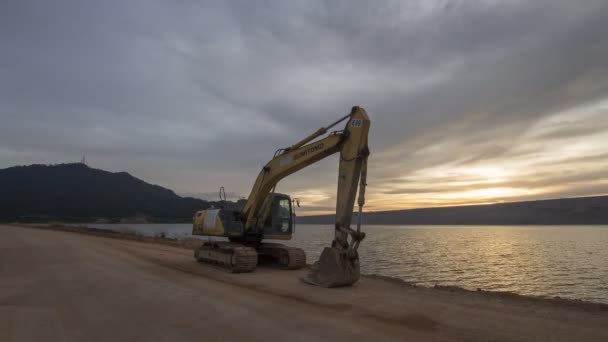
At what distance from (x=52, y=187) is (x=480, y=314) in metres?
194

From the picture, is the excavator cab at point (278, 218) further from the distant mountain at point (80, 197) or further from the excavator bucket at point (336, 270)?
the distant mountain at point (80, 197)

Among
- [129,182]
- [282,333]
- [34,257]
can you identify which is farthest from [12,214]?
[282,333]

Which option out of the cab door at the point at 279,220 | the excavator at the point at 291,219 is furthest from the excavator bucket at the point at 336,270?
the cab door at the point at 279,220

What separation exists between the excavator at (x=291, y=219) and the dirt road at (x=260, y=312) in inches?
35.0

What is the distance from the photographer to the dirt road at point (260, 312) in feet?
17.9

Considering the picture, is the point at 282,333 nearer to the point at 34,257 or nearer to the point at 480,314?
the point at 480,314

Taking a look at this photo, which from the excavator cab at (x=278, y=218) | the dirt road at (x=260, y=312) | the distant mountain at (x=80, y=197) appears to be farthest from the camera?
the distant mountain at (x=80, y=197)

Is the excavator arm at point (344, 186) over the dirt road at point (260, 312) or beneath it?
over

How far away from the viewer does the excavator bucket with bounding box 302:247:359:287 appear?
9188 millimetres

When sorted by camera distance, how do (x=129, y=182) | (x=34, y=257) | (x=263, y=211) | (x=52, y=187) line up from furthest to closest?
(x=129, y=182), (x=52, y=187), (x=34, y=257), (x=263, y=211)

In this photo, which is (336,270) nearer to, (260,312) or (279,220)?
(260,312)

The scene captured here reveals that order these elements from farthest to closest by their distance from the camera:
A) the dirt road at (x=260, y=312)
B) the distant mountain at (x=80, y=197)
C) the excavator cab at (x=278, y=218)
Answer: the distant mountain at (x=80, y=197) < the excavator cab at (x=278, y=218) < the dirt road at (x=260, y=312)

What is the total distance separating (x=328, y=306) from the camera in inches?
290

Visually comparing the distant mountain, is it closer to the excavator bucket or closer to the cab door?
the cab door
